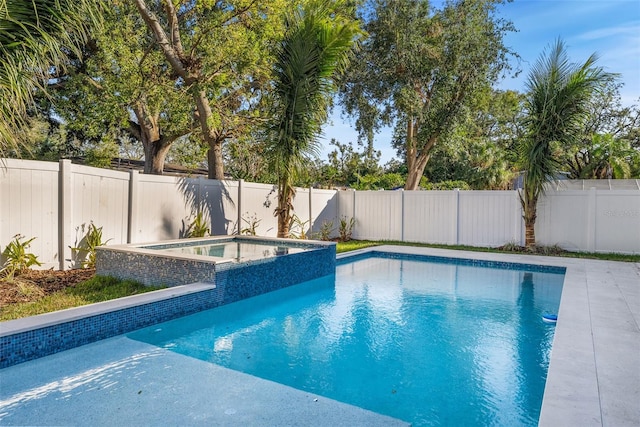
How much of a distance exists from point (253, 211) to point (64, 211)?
4823 mm

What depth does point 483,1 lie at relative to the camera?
1302 cm

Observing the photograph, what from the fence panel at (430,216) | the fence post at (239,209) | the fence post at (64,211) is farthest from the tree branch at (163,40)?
the fence panel at (430,216)

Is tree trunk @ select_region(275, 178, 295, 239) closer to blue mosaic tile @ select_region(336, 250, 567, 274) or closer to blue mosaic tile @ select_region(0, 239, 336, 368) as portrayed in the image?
blue mosaic tile @ select_region(336, 250, 567, 274)

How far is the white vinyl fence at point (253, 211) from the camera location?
6.03m

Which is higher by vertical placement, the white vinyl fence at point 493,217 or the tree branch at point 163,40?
the tree branch at point 163,40

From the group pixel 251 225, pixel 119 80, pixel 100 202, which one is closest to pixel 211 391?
pixel 100 202

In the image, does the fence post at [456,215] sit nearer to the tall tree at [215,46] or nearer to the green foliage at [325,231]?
the green foliage at [325,231]

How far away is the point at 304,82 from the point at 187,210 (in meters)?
3.90

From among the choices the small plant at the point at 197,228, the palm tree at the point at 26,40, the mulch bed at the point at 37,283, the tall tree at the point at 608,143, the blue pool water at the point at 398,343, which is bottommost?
the blue pool water at the point at 398,343

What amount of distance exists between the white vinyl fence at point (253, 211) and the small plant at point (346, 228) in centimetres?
17

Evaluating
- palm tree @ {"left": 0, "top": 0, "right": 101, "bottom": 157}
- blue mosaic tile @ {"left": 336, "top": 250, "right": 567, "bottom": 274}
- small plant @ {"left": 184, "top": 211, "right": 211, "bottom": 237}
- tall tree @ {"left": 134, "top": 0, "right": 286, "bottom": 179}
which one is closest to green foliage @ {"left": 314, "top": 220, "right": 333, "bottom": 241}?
blue mosaic tile @ {"left": 336, "top": 250, "right": 567, "bottom": 274}

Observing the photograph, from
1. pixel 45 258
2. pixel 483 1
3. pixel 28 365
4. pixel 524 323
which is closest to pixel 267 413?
pixel 28 365

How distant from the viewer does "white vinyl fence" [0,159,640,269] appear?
237 inches

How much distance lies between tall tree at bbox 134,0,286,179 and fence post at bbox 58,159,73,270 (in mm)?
3853
